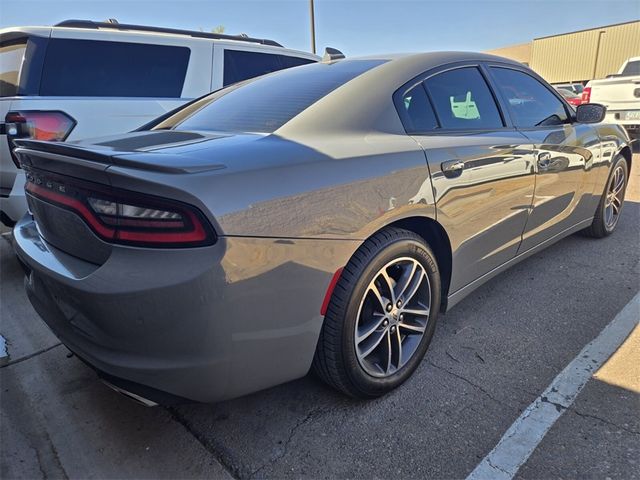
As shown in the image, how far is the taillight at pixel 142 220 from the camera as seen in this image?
4.41 ft

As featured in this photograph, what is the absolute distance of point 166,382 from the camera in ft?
4.76

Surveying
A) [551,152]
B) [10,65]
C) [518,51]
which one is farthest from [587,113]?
[518,51]

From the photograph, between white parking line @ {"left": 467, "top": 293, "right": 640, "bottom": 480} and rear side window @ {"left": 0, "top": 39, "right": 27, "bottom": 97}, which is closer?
white parking line @ {"left": 467, "top": 293, "right": 640, "bottom": 480}

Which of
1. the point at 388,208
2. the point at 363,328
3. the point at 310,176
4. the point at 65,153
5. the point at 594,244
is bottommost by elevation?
the point at 594,244

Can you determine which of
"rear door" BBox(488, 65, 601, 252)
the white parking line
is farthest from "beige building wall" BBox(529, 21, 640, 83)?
the white parking line

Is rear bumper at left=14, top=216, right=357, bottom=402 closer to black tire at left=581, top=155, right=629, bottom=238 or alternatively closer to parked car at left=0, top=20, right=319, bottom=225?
parked car at left=0, top=20, right=319, bottom=225

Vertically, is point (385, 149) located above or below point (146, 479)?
above

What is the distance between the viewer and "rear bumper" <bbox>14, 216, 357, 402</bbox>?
1.35m

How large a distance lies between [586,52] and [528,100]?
36070 mm

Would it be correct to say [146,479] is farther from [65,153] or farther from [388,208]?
[388,208]

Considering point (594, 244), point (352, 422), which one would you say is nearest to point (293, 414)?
point (352, 422)

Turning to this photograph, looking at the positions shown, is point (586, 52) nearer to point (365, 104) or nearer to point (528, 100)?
point (528, 100)

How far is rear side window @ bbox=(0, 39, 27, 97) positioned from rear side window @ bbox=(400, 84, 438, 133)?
314 cm

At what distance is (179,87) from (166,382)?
Result: 3756 mm
